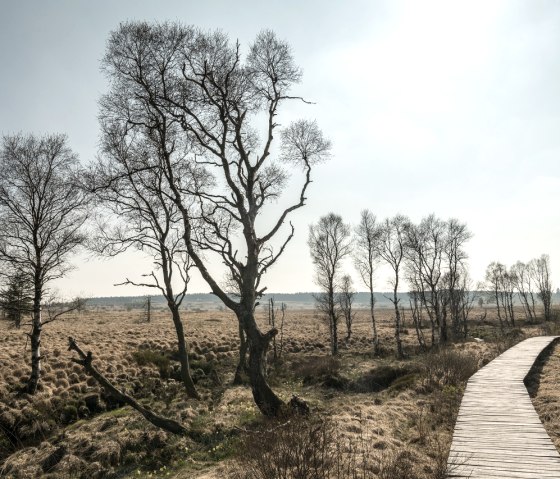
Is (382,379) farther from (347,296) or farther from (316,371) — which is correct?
(347,296)

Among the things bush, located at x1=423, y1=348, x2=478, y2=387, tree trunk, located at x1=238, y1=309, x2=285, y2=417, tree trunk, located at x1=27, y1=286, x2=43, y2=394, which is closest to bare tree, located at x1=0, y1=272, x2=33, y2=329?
tree trunk, located at x1=27, y1=286, x2=43, y2=394

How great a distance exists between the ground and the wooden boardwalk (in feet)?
1.70

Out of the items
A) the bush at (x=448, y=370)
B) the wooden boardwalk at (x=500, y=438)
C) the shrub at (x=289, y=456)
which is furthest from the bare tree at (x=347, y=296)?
the shrub at (x=289, y=456)

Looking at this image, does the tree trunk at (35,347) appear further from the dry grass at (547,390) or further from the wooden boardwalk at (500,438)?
the dry grass at (547,390)

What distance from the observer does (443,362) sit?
55.4 ft

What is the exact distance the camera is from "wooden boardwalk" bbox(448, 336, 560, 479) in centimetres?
680

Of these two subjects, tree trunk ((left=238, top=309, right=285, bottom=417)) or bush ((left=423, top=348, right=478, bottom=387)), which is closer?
tree trunk ((left=238, top=309, right=285, bottom=417))

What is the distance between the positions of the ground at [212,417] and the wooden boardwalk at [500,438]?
1.70ft

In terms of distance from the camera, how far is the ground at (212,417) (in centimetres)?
784

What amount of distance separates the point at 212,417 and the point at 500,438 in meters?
8.05

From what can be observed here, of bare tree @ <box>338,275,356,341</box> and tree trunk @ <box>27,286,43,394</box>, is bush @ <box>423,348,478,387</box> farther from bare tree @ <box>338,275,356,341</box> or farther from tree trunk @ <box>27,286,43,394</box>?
bare tree @ <box>338,275,356,341</box>

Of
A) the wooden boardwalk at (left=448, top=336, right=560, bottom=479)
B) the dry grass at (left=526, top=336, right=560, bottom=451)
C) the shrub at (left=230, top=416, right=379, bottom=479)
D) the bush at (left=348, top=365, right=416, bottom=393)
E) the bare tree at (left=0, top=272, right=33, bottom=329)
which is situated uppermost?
the bare tree at (left=0, top=272, right=33, bottom=329)

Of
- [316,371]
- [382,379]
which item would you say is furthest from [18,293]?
[382,379]

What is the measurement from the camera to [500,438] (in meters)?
8.48
